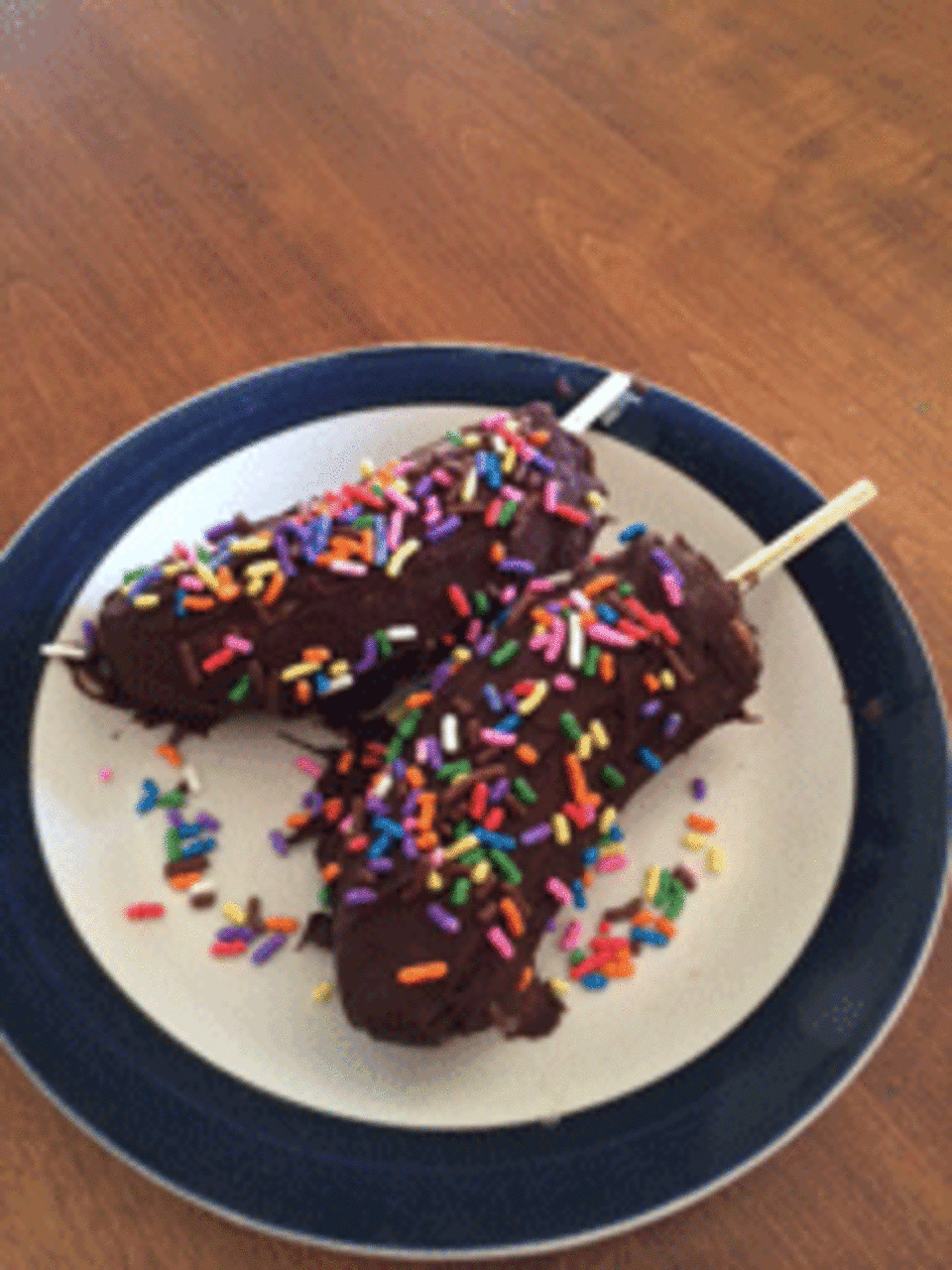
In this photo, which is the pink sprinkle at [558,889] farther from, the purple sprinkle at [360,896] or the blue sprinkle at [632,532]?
the blue sprinkle at [632,532]

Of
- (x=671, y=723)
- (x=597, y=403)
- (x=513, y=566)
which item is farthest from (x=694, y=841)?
(x=597, y=403)

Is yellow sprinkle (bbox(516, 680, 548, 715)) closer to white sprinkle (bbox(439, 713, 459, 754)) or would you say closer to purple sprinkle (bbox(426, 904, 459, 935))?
white sprinkle (bbox(439, 713, 459, 754))

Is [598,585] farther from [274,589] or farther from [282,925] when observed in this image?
[282,925]

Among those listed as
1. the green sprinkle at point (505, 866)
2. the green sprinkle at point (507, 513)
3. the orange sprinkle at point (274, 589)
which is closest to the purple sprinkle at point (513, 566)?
the green sprinkle at point (507, 513)

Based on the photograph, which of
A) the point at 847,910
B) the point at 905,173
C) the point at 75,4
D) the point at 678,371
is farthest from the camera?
the point at 75,4

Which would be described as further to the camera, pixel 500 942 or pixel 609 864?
pixel 609 864

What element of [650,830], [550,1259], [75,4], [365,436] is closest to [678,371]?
[365,436]

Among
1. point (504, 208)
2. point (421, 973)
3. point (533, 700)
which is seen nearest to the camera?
point (421, 973)

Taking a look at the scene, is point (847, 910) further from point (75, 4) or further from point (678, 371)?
point (75, 4)
